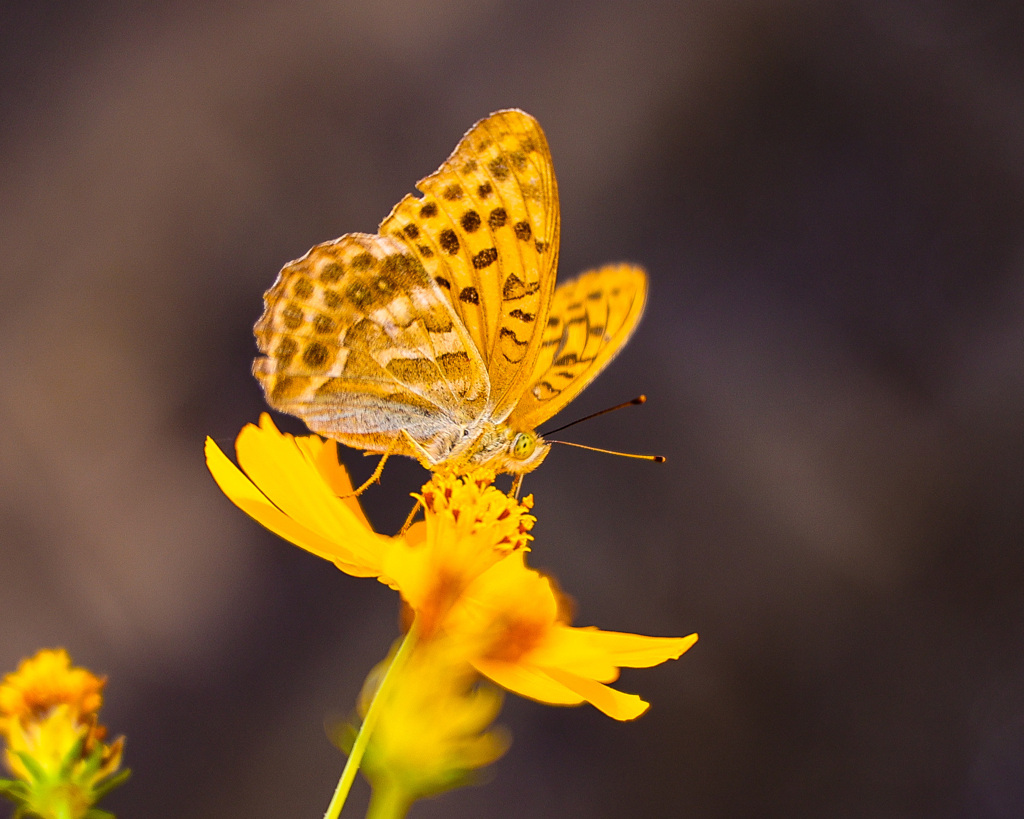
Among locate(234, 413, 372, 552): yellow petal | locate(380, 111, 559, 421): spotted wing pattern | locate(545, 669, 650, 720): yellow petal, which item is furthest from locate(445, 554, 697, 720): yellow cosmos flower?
locate(380, 111, 559, 421): spotted wing pattern

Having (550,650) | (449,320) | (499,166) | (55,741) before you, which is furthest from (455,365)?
(55,741)

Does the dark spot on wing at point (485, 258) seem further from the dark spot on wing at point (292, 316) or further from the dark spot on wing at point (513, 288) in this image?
the dark spot on wing at point (292, 316)

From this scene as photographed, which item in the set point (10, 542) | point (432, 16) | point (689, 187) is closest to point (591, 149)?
point (689, 187)

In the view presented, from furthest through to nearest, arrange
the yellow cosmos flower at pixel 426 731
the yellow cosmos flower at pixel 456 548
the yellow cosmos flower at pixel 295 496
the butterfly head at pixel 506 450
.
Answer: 1. the butterfly head at pixel 506 450
2. the yellow cosmos flower at pixel 295 496
3. the yellow cosmos flower at pixel 456 548
4. the yellow cosmos flower at pixel 426 731

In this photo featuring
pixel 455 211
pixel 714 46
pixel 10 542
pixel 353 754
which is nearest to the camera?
pixel 353 754

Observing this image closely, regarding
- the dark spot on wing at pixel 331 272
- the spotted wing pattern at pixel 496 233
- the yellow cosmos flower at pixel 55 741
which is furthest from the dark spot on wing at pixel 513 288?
the yellow cosmos flower at pixel 55 741

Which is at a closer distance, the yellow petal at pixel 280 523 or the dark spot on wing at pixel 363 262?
the yellow petal at pixel 280 523

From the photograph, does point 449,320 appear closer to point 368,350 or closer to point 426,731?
point 368,350

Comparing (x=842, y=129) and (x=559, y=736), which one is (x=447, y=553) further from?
(x=842, y=129)
